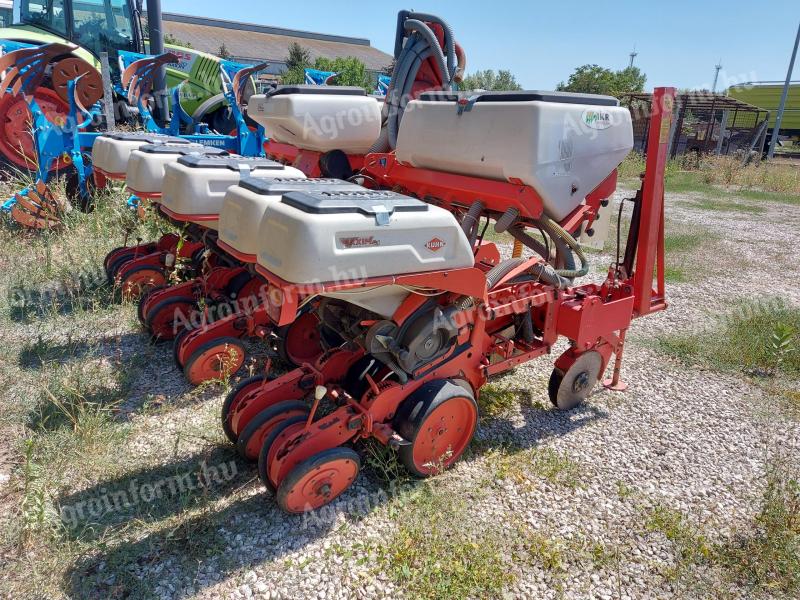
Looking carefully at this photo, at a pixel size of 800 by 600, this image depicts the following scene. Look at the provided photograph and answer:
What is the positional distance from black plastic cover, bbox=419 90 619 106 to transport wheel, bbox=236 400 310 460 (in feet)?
6.58

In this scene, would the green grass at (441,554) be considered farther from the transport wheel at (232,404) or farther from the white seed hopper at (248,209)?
the white seed hopper at (248,209)

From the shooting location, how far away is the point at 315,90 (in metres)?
4.29

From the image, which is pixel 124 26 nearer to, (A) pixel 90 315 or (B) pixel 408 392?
(A) pixel 90 315

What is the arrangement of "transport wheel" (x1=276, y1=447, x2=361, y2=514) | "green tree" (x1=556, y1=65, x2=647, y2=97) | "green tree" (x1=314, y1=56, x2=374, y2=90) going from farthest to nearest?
"green tree" (x1=556, y1=65, x2=647, y2=97) < "green tree" (x1=314, y1=56, x2=374, y2=90) < "transport wheel" (x1=276, y1=447, x2=361, y2=514)

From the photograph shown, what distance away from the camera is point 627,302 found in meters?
3.68

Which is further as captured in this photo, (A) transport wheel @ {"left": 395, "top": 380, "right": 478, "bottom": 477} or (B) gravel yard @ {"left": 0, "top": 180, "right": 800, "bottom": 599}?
(A) transport wheel @ {"left": 395, "top": 380, "right": 478, "bottom": 477}

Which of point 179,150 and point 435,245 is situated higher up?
point 179,150

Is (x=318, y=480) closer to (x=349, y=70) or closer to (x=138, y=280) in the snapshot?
(x=138, y=280)

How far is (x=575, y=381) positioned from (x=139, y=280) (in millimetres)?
3714

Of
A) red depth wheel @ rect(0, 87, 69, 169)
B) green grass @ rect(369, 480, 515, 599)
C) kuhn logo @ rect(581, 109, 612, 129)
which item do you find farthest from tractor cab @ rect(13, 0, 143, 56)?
green grass @ rect(369, 480, 515, 599)

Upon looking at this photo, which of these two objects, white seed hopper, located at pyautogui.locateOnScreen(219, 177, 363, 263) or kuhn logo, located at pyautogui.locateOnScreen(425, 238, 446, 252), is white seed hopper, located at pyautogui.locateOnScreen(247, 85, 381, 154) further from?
kuhn logo, located at pyautogui.locateOnScreen(425, 238, 446, 252)

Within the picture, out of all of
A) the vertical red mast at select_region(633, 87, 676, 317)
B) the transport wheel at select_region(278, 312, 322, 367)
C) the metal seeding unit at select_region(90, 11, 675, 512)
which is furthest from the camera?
the transport wheel at select_region(278, 312, 322, 367)

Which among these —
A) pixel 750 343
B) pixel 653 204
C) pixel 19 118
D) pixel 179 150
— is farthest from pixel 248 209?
pixel 19 118

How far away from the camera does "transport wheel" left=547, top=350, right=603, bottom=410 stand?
367 centimetres
